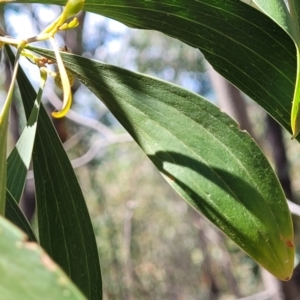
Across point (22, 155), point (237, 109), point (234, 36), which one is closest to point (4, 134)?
point (22, 155)

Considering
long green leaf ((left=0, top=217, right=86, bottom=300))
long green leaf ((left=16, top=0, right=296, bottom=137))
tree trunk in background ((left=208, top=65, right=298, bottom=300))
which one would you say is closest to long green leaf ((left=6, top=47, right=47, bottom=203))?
long green leaf ((left=16, top=0, right=296, bottom=137))

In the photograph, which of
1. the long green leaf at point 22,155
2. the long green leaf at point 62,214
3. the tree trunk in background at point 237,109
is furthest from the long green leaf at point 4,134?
the tree trunk in background at point 237,109

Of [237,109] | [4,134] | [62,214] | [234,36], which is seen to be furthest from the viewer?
[237,109]

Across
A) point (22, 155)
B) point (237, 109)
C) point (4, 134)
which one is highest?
point (4, 134)

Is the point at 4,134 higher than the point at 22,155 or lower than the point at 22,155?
higher

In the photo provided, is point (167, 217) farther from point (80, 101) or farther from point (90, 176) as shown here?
point (80, 101)

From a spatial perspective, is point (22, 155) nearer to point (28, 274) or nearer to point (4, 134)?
point (4, 134)

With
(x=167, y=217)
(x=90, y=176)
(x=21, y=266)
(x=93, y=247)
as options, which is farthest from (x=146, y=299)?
(x=21, y=266)

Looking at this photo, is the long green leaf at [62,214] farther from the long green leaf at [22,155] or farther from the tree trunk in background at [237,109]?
the tree trunk in background at [237,109]
